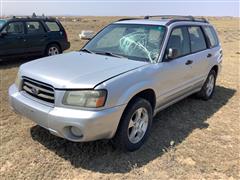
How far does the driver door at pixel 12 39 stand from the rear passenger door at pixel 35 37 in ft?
0.69

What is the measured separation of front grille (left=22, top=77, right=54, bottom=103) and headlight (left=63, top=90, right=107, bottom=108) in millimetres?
245

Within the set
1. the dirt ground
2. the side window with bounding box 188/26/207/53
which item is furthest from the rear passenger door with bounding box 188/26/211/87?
the dirt ground

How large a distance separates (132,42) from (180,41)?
937 millimetres

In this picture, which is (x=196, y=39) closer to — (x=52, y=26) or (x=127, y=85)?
(x=127, y=85)

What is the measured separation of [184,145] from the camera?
169 inches

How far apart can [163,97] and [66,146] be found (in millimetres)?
1591

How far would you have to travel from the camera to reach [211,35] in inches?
255

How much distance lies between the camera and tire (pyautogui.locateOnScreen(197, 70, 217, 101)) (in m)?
6.25

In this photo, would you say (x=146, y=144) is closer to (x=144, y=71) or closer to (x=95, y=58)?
(x=144, y=71)

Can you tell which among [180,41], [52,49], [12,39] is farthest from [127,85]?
[52,49]

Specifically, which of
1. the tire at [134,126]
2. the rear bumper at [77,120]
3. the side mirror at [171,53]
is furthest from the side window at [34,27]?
the tire at [134,126]

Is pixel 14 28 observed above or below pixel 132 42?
below

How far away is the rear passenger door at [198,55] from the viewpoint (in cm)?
539

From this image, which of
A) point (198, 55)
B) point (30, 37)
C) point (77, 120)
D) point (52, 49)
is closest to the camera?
point (77, 120)
